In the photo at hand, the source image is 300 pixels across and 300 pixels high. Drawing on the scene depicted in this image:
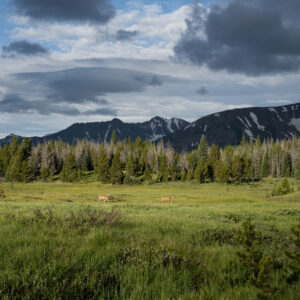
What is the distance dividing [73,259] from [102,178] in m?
97.7

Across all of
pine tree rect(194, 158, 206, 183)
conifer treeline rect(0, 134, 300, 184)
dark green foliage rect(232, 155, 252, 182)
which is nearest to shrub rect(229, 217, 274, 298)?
conifer treeline rect(0, 134, 300, 184)

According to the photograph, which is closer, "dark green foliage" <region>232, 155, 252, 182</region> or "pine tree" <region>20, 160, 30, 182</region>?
"dark green foliage" <region>232, 155, 252, 182</region>

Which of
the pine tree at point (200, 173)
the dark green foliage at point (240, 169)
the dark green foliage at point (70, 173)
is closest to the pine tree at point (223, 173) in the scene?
the dark green foliage at point (240, 169)

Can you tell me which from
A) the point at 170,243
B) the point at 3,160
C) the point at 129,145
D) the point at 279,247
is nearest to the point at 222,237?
the point at 279,247

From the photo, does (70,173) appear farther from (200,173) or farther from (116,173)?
(200,173)

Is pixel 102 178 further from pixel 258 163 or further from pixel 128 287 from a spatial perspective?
pixel 128 287

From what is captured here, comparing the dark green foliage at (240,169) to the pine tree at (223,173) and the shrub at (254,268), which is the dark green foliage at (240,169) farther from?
the shrub at (254,268)

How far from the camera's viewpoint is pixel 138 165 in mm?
114062

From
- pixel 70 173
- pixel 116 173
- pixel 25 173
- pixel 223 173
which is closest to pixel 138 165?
pixel 116 173

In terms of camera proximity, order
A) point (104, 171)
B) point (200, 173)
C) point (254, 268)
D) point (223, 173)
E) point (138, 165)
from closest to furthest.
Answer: point (254, 268) < point (223, 173) < point (200, 173) < point (104, 171) < point (138, 165)

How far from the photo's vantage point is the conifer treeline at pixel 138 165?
93.4m

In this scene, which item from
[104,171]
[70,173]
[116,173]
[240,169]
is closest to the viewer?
[240,169]

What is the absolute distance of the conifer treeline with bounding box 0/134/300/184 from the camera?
307ft

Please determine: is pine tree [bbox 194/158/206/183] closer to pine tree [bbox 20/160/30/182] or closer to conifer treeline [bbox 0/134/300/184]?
conifer treeline [bbox 0/134/300/184]
